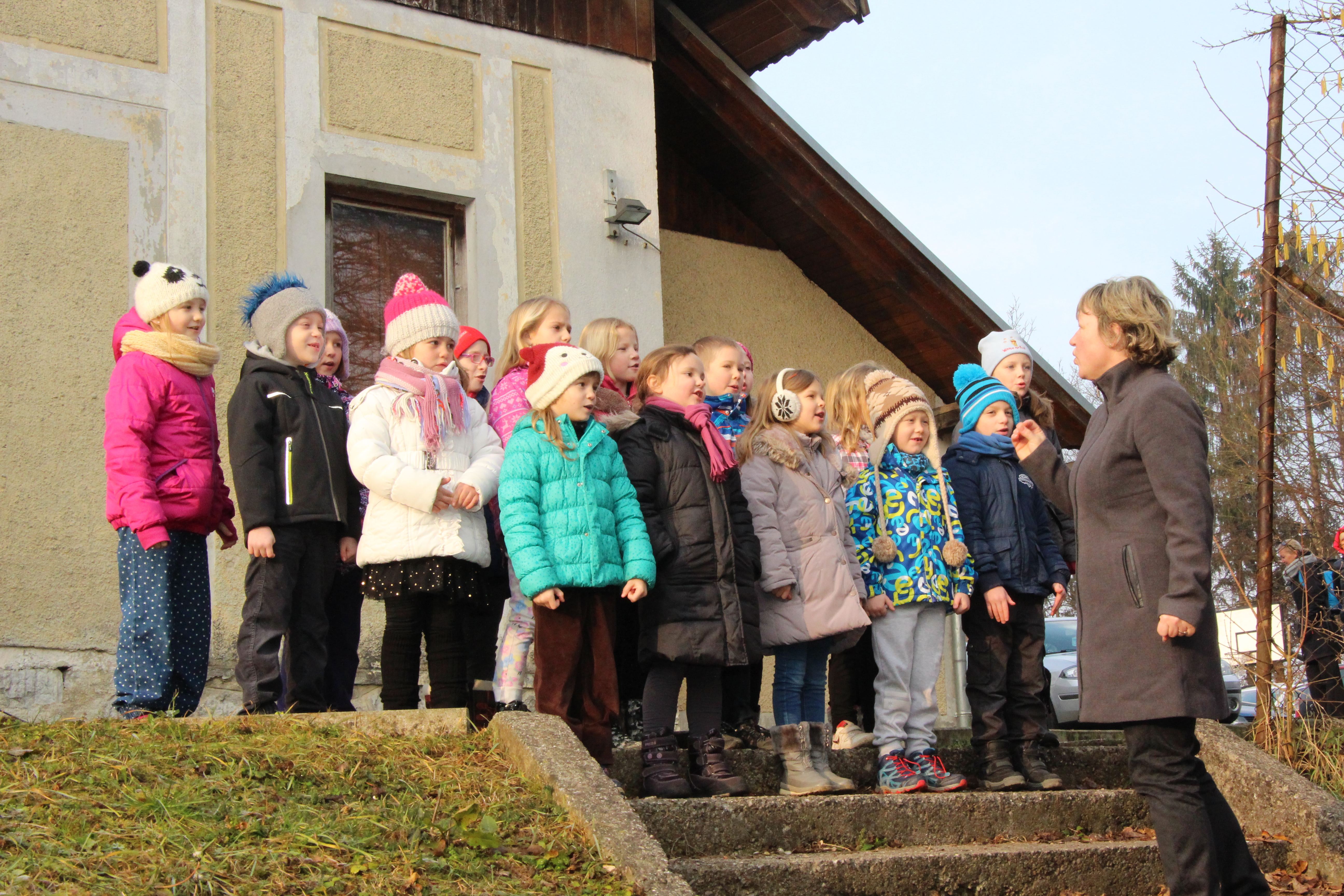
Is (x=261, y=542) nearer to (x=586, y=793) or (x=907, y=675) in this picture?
(x=586, y=793)

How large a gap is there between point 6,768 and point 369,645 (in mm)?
3553

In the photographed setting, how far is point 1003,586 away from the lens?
5699 millimetres

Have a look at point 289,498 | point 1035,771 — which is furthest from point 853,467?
point 289,498

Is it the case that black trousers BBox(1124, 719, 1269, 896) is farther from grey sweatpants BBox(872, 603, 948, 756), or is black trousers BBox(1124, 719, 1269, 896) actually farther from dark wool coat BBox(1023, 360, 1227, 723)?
grey sweatpants BBox(872, 603, 948, 756)

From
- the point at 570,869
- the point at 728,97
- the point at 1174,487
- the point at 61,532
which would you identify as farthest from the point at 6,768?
the point at 728,97

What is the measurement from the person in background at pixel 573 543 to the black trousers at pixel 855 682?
1759mm

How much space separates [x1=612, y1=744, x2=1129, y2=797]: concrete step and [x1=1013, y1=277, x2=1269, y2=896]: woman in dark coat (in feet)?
4.90

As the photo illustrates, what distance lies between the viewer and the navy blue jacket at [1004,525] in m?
5.71

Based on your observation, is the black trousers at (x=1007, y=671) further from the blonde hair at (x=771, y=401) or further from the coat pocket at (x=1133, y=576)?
the coat pocket at (x=1133, y=576)

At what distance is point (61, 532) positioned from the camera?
6.48 meters

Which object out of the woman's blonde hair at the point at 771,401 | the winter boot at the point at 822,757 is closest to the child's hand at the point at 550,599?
the winter boot at the point at 822,757

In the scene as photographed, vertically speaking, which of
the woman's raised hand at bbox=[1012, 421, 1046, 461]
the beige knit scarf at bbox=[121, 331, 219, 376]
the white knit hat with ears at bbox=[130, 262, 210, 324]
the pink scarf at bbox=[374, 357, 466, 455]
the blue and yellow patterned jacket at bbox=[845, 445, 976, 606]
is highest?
the white knit hat with ears at bbox=[130, 262, 210, 324]

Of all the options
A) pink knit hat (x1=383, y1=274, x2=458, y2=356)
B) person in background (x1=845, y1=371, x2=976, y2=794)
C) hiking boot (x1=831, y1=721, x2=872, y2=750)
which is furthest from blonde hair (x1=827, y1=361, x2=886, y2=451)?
pink knit hat (x1=383, y1=274, x2=458, y2=356)

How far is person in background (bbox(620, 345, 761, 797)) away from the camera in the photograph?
4.74 metres
